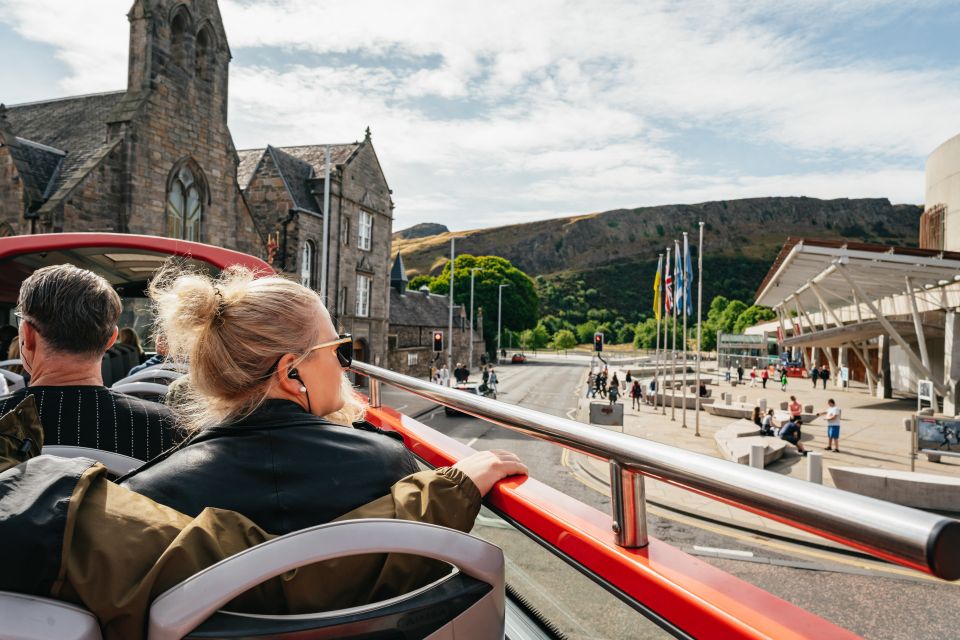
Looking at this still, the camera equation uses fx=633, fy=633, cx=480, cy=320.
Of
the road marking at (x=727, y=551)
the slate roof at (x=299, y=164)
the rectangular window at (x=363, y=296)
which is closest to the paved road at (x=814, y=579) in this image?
the road marking at (x=727, y=551)

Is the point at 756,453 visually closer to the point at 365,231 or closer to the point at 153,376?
the point at 153,376

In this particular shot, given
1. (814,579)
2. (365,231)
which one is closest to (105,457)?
(814,579)

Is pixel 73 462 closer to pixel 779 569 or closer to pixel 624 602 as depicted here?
pixel 624 602

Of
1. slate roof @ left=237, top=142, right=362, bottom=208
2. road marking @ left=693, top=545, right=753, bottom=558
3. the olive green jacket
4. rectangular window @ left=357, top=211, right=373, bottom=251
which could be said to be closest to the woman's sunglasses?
the olive green jacket

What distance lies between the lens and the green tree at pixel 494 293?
82875 millimetres

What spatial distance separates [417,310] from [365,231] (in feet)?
68.3

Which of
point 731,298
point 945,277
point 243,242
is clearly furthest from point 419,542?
point 731,298

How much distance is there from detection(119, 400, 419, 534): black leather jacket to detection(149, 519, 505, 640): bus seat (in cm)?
32

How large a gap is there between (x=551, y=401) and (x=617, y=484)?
36661 millimetres

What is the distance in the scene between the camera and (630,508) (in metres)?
1.64

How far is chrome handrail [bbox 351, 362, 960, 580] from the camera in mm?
840

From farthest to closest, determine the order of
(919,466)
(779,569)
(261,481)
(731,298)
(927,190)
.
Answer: (731,298), (927,190), (919,466), (779,569), (261,481)

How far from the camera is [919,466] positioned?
17484 millimetres

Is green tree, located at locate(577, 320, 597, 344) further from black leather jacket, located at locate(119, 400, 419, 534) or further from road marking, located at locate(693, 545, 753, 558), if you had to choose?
black leather jacket, located at locate(119, 400, 419, 534)
